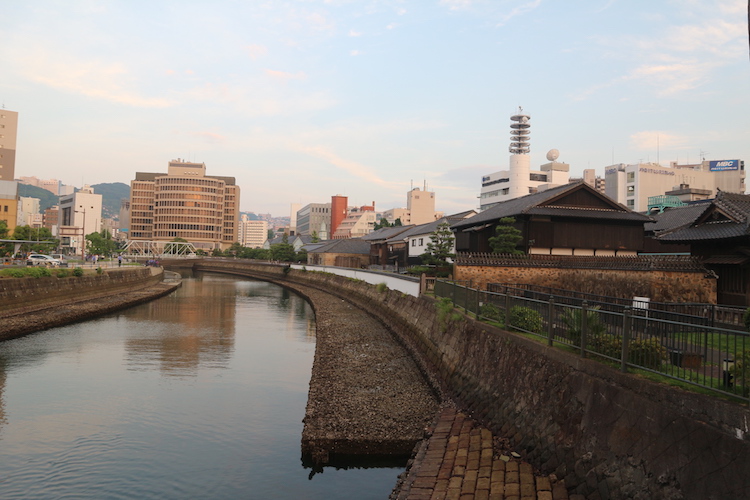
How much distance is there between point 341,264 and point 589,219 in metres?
48.0

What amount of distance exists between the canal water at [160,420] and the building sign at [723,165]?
107863 millimetres

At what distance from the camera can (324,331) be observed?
95.9 feet

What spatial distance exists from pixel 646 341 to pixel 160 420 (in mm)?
14324

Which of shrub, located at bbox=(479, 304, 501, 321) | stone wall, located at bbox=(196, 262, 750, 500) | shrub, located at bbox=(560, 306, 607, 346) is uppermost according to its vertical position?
shrub, located at bbox=(560, 306, 607, 346)

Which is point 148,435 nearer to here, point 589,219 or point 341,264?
point 589,219

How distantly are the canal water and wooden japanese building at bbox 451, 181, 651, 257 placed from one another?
60.9 feet

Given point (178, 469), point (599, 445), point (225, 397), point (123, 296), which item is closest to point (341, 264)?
point (123, 296)

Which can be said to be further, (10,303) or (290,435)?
(10,303)

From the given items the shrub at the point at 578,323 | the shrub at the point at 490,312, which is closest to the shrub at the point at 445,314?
the shrub at the point at 490,312

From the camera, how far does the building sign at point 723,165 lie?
97.9 metres

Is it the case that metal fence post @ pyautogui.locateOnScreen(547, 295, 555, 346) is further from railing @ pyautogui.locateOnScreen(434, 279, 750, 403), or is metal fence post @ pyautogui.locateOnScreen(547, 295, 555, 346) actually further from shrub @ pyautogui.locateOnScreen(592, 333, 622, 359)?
shrub @ pyautogui.locateOnScreen(592, 333, 622, 359)

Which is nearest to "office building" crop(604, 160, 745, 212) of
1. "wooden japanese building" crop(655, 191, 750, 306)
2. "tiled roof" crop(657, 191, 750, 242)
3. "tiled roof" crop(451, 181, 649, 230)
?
"tiled roof" crop(451, 181, 649, 230)

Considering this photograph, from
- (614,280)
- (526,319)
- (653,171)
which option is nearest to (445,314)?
(526,319)

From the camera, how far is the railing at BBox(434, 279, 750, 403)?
22.6 ft
